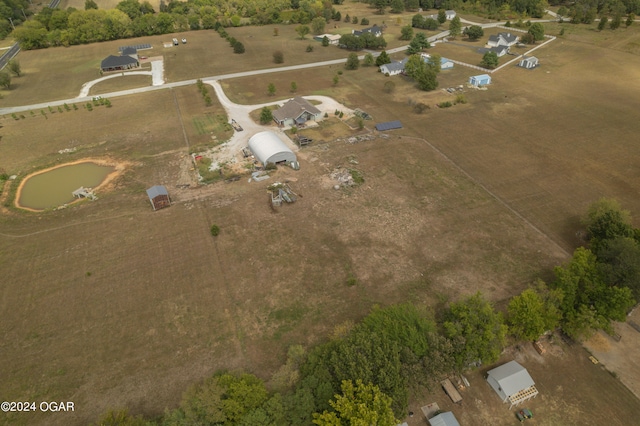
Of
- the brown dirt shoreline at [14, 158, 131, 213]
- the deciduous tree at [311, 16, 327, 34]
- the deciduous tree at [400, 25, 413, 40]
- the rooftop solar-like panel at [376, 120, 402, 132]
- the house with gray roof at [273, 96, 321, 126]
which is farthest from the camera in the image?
the deciduous tree at [311, 16, 327, 34]

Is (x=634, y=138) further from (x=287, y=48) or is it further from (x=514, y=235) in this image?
(x=287, y=48)

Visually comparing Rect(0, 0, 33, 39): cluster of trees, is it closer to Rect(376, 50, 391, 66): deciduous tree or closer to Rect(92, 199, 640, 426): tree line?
Rect(376, 50, 391, 66): deciduous tree

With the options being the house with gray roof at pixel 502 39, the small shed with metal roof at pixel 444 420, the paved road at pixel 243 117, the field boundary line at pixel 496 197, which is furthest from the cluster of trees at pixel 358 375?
the house with gray roof at pixel 502 39

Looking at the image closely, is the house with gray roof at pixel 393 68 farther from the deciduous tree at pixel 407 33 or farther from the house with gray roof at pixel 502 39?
the house with gray roof at pixel 502 39

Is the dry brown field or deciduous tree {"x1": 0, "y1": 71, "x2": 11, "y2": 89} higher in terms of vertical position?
deciduous tree {"x1": 0, "y1": 71, "x2": 11, "y2": 89}

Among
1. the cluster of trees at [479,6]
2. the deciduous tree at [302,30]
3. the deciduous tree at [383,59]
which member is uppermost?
the cluster of trees at [479,6]

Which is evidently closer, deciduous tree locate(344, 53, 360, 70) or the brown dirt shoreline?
the brown dirt shoreline

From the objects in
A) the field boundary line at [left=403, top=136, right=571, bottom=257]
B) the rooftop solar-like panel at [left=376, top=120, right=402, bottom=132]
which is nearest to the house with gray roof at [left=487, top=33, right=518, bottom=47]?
the rooftop solar-like panel at [left=376, top=120, right=402, bottom=132]
